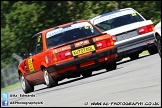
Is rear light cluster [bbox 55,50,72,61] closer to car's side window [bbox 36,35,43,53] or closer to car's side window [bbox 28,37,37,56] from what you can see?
car's side window [bbox 36,35,43,53]

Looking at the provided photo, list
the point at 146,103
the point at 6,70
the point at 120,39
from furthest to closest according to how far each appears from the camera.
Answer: the point at 6,70, the point at 120,39, the point at 146,103

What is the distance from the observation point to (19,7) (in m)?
35.2

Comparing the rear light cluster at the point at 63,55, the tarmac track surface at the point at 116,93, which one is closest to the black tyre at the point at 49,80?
the tarmac track surface at the point at 116,93

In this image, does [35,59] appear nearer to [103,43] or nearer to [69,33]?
[69,33]

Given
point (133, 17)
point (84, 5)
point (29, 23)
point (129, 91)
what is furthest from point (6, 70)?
point (129, 91)

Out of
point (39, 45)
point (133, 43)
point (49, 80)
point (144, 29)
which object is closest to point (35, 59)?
point (39, 45)

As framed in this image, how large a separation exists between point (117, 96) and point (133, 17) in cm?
893

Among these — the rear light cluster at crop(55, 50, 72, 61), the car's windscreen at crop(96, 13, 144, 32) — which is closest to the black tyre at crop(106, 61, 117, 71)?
the rear light cluster at crop(55, 50, 72, 61)

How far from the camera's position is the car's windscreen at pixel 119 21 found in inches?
678

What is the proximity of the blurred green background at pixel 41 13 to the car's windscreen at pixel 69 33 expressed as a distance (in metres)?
19.4

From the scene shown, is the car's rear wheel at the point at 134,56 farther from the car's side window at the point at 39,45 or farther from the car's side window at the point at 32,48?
the car's side window at the point at 39,45

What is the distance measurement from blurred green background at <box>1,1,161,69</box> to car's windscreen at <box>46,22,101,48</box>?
19351 mm

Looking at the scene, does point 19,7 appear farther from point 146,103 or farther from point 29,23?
point 146,103

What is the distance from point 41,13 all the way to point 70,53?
75.5ft
